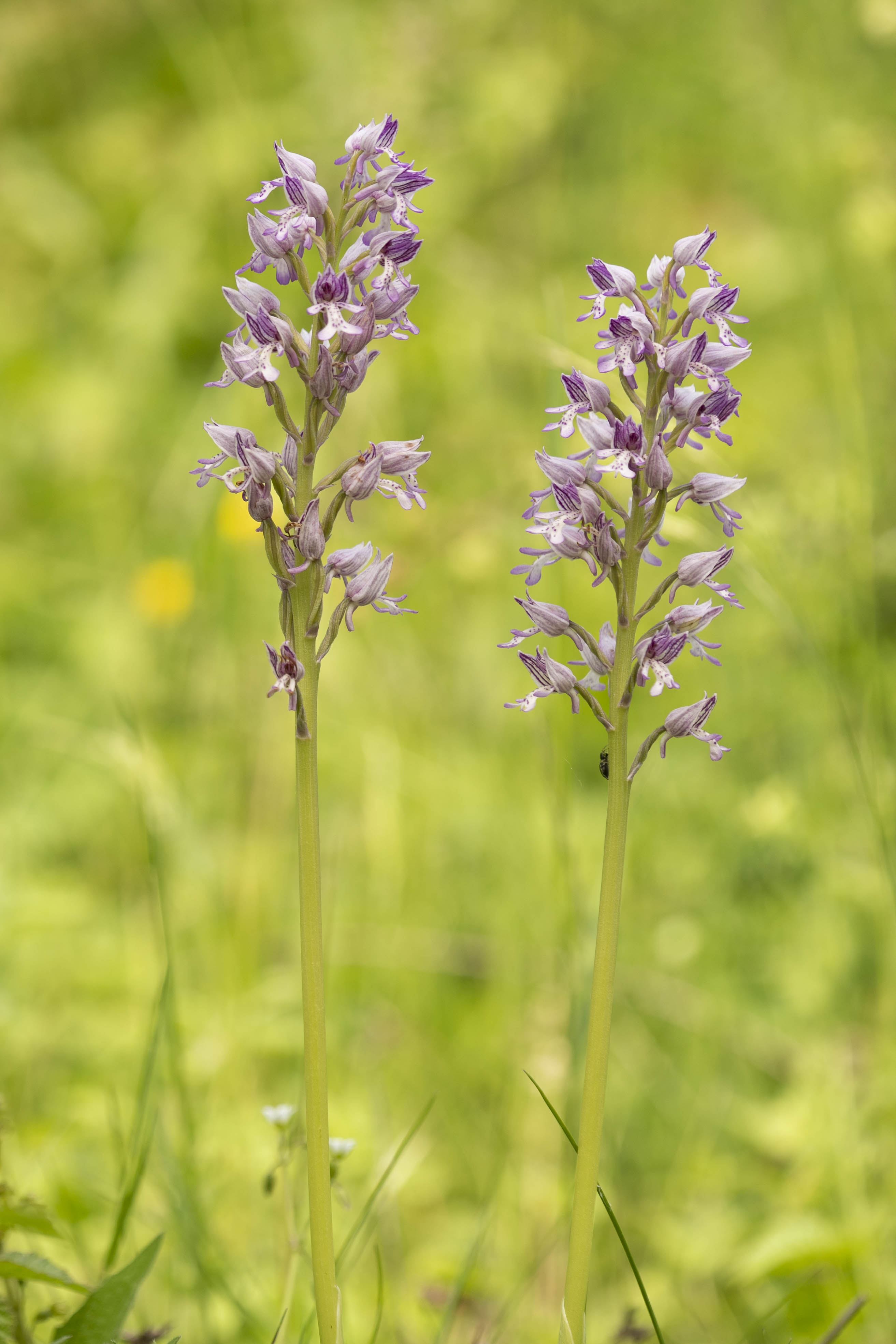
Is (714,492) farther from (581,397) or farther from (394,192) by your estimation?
(394,192)

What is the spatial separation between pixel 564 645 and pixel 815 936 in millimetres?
1470

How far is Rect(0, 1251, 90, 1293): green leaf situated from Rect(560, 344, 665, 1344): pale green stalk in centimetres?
65

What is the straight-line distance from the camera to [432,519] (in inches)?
171

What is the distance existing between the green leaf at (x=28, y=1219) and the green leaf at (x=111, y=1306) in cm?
11

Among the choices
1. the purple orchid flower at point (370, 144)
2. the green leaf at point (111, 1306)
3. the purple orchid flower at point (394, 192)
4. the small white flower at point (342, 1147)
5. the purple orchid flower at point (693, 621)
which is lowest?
the green leaf at point (111, 1306)

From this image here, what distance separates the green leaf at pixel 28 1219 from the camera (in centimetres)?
148

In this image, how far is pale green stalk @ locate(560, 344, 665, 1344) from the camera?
1.42 metres

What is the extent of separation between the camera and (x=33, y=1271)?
1.48 metres

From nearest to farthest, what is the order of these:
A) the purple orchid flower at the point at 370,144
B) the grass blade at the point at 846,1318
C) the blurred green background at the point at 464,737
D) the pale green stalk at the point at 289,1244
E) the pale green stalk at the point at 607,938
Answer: the pale green stalk at the point at 607,938 → the purple orchid flower at the point at 370,144 → the grass blade at the point at 846,1318 → the pale green stalk at the point at 289,1244 → the blurred green background at the point at 464,737

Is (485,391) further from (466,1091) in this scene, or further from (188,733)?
(466,1091)

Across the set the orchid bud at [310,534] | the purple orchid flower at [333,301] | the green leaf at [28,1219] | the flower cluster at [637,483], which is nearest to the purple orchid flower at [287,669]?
the orchid bud at [310,534]

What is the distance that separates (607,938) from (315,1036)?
38 centimetres

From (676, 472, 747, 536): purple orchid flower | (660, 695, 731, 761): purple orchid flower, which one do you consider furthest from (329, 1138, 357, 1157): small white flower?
(676, 472, 747, 536): purple orchid flower

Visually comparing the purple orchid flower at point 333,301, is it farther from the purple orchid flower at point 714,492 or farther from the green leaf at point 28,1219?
the green leaf at point 28,1219
